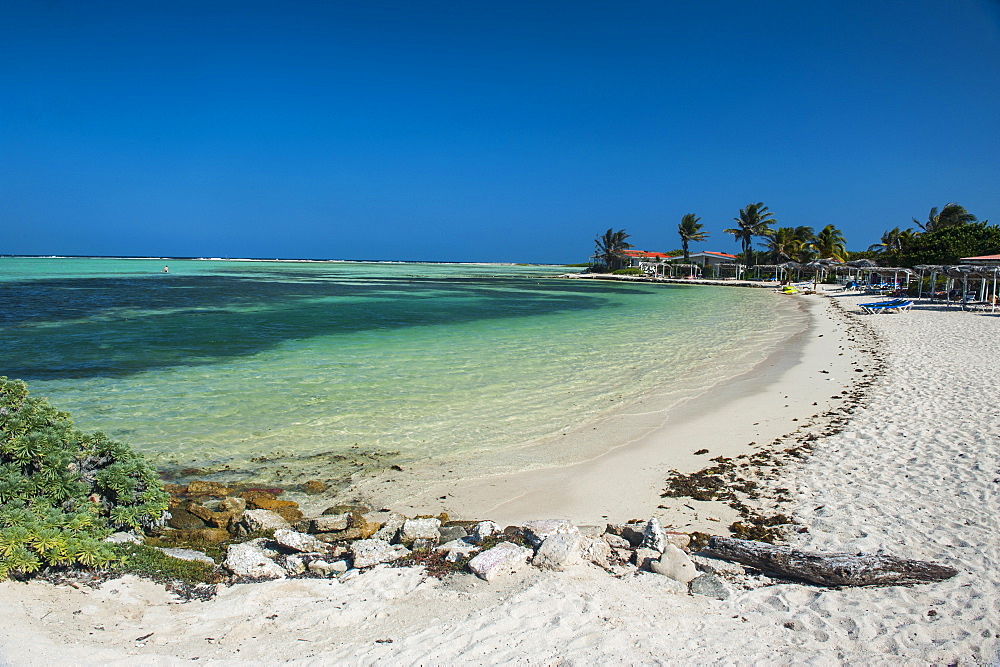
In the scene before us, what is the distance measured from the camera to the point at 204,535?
4.53 m

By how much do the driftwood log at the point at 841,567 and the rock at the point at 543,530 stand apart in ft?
3.95

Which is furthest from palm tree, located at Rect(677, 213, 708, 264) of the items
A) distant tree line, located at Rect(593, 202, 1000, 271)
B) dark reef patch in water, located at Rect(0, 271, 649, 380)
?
dark reef patch in water, located at Rect(0, 271, 649, 380)

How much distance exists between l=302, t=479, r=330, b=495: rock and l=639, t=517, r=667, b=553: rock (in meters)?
3.46

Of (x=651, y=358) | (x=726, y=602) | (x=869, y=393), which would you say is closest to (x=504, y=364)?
(x=651, y=358)

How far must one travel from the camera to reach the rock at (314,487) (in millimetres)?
5875

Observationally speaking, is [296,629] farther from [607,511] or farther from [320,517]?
[607,511]

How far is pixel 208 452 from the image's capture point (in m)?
6.99

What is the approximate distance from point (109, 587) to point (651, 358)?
12.3 metres

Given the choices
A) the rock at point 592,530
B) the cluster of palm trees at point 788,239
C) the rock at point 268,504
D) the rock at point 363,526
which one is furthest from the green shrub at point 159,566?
the cluster of palm trees at point 788,239

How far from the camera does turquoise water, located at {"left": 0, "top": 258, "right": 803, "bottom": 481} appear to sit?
7426mm

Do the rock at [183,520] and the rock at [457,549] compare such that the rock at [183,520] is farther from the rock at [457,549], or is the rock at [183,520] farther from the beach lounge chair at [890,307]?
the beach lounge chair at [890,307]

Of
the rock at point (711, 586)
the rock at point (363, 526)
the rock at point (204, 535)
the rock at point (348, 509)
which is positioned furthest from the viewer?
the rock at point (348, 509)

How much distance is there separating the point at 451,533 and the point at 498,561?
788 mm

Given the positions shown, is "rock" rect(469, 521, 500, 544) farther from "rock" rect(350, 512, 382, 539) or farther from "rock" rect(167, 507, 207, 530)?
"rock" rect(167, 507, 207, 530)
